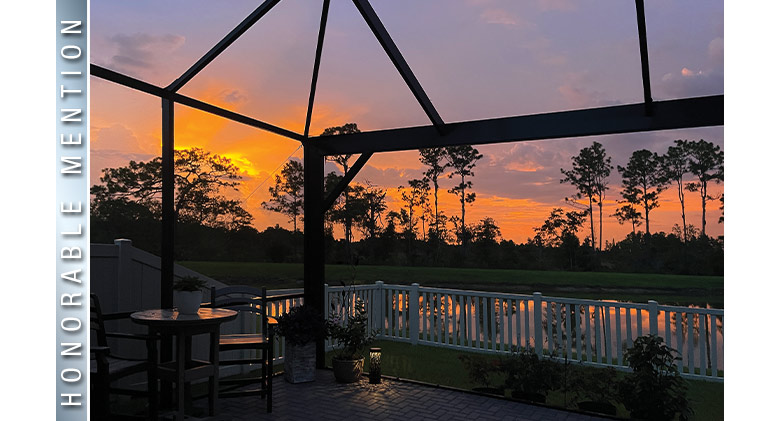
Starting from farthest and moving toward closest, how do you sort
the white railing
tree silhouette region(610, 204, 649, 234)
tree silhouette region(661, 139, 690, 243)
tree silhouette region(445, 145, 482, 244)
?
tree silhouette region(445, 145, 482, 244)
tree silhouette region(610, 204, 649, 234)
tree silhouette region(661, 139, 690, 243)
the white railing

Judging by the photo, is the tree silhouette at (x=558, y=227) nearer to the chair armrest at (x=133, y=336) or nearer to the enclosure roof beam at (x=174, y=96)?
the enclosure roof beam at (x=174, y=96)

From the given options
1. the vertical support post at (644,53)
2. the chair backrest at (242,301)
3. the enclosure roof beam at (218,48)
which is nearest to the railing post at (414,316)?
the chair backrest at (242,301)

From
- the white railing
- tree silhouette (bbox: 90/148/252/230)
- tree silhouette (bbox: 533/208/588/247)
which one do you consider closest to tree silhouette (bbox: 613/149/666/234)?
tree silhouette (bbox: 533/208/588/247)

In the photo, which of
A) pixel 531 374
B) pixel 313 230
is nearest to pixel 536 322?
pixel 531 374

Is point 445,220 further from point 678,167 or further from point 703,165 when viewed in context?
point 703,165

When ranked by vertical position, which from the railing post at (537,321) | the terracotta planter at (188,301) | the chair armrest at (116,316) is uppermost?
the terracotta planter at (188,301)

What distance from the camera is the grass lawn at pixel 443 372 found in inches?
180

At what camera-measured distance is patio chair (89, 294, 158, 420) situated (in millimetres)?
3092

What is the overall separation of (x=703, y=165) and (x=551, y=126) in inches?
521

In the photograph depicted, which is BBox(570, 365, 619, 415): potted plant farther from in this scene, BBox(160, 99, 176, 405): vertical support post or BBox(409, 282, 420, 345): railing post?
BBox(160, 99, 176, 405): vertical support post

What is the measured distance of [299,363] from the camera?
4938mm

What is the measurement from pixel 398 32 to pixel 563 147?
40.0 ft

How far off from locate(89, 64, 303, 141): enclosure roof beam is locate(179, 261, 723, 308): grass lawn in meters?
11.7

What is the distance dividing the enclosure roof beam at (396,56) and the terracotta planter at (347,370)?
243 cm
